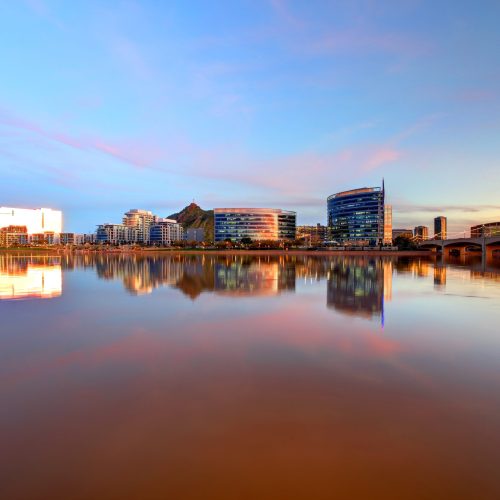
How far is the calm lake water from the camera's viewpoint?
4867mm

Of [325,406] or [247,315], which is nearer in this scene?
[325,406]

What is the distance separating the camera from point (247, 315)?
53.9 ft

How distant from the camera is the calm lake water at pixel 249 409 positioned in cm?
487

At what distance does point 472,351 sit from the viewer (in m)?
10.9

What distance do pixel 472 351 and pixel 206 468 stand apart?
10199 mm

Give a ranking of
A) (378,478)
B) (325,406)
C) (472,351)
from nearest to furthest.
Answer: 1. (378,478)
2. (325,406)
3. (472,351)

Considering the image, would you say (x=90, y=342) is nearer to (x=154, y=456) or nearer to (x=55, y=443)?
(x=55, y=443)

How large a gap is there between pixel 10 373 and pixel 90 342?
314 centimetres

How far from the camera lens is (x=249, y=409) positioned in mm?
6961

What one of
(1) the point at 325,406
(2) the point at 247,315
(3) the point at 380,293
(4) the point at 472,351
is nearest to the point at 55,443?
(1) the point at 325,406

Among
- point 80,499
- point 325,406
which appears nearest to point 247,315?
point 325,406

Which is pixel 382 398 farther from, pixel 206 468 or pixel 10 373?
pixel 10 373

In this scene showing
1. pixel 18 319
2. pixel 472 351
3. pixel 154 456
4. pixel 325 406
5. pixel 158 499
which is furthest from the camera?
pixel 18 319

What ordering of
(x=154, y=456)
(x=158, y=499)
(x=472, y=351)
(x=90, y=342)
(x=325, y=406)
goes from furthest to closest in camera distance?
(x=90, y=342)
(x=472, y=351)
(x=325, y=406)
(x=154, y=456)
(x=158, y=499)
